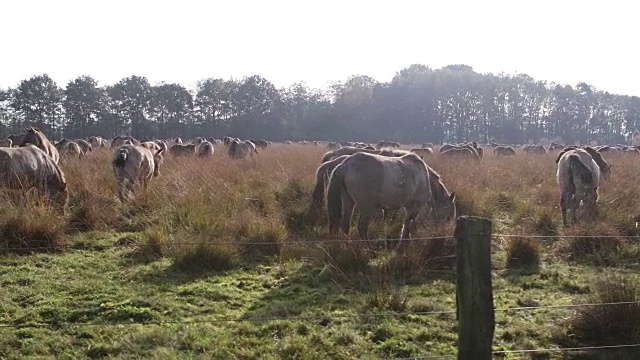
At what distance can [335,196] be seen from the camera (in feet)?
28.6

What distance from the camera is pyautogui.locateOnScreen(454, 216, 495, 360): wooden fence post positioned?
3.45m

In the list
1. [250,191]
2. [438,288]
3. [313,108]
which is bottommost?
[438,288]

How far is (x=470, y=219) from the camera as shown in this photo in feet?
11.3

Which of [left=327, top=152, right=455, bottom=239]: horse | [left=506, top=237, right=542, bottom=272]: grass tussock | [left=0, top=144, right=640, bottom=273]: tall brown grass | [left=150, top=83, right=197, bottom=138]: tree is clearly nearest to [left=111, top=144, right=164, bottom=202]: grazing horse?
[left=0, top=144, right=640, bottom=273]: tall brown grass

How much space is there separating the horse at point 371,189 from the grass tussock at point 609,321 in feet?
12.6

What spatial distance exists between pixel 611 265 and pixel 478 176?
29.4 ft

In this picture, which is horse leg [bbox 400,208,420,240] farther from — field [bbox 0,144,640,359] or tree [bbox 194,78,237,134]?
tree [bbox 194,78,237,134]

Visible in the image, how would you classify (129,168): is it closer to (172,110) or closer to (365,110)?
(172,110)

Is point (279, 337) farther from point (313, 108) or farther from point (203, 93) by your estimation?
point (313, 108)

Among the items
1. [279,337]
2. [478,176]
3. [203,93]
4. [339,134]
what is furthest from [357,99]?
[279,337]

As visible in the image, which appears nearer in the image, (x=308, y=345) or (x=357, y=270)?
(x=308, y=345)

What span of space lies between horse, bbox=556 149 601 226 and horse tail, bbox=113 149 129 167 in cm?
1032

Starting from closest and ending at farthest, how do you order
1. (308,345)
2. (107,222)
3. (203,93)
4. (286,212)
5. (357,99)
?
1. (308,345)
2. (107,222)
3. (286,212)
4. (203,93)
5. (357,99)

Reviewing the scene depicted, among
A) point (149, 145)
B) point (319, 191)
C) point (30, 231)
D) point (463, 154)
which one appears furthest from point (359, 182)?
point (463, 154)
